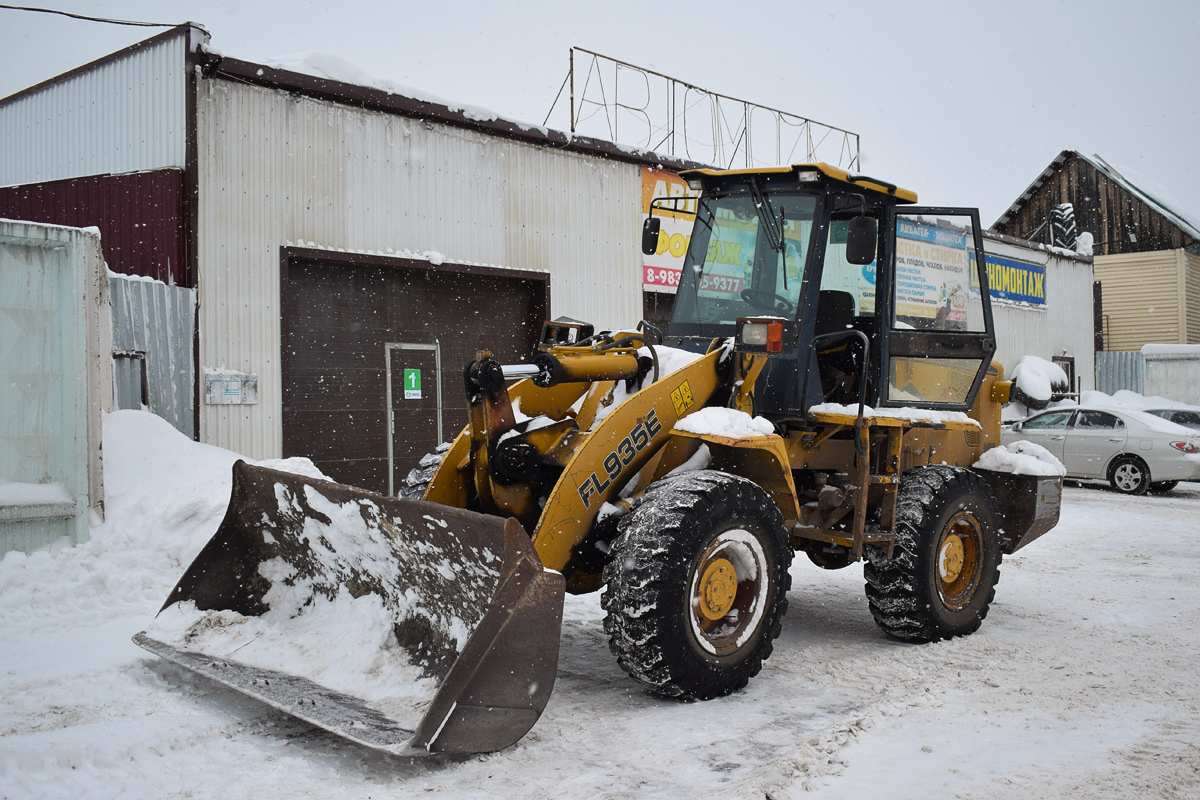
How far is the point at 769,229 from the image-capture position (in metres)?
5.98

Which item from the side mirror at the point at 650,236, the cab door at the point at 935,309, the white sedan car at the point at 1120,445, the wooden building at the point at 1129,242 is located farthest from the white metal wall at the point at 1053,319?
the side mirror at the point at 650,236

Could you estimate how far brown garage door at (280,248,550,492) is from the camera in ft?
34.4

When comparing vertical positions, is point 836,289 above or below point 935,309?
above

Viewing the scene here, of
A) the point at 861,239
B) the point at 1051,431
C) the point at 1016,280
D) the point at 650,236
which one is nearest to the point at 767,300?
the point at 861,239

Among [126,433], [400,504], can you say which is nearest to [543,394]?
[400,504]

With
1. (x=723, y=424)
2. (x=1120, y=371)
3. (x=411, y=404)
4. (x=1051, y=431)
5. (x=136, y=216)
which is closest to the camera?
(x=723, y=424)

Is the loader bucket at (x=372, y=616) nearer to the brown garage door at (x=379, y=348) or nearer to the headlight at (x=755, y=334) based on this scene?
the headlight at (x=755, y=334)

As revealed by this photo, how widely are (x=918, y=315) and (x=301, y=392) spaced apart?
6.80 meters

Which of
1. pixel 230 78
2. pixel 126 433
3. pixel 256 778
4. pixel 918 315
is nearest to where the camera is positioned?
pixel 256 778

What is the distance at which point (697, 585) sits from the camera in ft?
15.3

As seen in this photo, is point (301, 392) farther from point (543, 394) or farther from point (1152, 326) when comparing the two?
point (1152, 326)

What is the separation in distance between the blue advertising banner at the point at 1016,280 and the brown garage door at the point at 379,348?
547 inches

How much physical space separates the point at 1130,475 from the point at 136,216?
46.8 ft

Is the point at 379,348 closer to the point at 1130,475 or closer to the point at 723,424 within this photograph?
the point at 723,424
